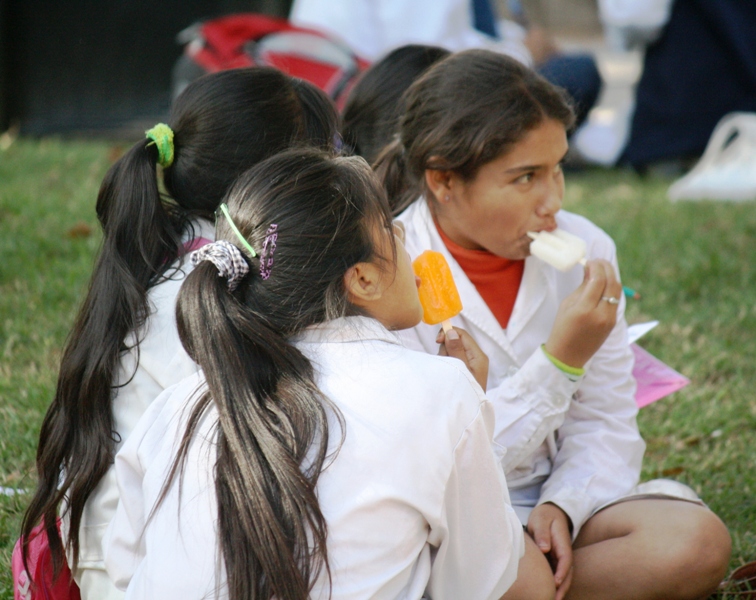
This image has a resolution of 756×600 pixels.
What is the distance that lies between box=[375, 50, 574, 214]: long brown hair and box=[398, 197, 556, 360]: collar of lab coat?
0.13 meters

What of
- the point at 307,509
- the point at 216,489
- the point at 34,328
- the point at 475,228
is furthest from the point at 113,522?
the point at 34,328

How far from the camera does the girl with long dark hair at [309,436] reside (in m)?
1.31

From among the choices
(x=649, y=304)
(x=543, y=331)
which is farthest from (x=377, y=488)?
(x=649, y=304)

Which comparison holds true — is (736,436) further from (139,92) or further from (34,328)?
(139,92)

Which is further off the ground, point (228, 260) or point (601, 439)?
point (228, 260)

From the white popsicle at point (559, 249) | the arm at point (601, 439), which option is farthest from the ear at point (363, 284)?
the arm at point (601, 439)

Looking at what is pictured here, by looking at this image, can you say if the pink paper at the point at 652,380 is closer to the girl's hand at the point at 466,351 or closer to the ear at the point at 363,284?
the girl's hand at the point at 466,351

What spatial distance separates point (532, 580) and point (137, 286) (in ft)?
3.02

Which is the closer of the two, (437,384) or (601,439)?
(437,384)

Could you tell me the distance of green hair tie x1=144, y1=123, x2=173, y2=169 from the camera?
1.94 meters

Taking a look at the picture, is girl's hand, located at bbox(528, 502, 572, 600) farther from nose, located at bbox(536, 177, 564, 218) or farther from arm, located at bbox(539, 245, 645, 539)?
nose, located at bbox(536, 177, 564, 218)

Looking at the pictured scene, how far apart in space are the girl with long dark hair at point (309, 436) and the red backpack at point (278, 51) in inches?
127

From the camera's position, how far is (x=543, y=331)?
2.13 m

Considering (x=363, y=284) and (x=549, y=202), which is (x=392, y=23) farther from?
(x=363, y=284)
